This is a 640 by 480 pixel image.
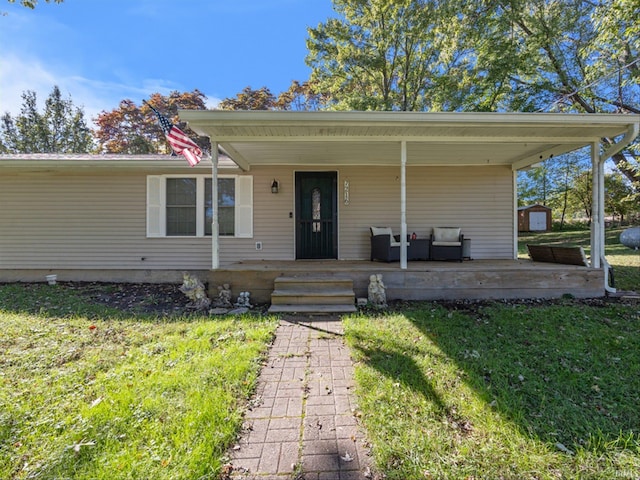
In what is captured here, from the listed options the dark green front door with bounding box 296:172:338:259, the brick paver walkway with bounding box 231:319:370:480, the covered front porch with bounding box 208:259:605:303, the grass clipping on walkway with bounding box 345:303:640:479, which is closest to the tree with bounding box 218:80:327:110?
the dark green front door with bounding box 296:172:338:259

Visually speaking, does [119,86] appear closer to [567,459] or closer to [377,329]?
[377,329]

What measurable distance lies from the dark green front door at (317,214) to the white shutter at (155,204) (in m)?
2.97

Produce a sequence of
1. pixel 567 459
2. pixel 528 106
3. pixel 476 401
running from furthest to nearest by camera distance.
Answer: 1. pixel 528 106
2. pixel 476 401
3. pixel 567 459

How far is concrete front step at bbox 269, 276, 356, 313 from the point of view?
4.51 m

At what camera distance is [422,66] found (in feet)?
41.9

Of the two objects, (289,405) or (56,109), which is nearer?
(289,405)

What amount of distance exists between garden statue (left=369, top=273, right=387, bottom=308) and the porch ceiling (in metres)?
2.21

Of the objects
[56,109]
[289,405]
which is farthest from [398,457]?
[56,109]

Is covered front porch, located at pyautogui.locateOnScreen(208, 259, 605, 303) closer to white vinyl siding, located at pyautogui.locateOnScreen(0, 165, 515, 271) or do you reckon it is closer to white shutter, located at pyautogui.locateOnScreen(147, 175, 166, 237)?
white vinyl siding, located at pyautogui.locateOnScreen(0, 165, 515, 271)

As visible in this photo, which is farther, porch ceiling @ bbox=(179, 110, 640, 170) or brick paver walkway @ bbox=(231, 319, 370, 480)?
porch ceiling @ bbox=(179, 110, 640, 170)

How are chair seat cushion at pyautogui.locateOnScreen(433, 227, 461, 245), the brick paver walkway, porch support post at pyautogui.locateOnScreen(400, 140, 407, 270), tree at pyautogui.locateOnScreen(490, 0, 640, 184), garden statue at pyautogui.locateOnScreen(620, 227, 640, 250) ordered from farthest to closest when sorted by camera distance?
garden statue at pyautogui.locateOnScreen(620, 227, 640, 250), tree at pyautogui.locateOnScreen(490, 0, 640, 184), chair seat cushion at pyautogui.locateOnScreen(433, 227, 461, 245), porch support post at pyautogui.locateOnScreen(400, 140, 407, 270), the brick paver walkway

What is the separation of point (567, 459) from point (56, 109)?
1285 inches

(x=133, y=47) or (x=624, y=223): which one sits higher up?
(x=133, y=47)

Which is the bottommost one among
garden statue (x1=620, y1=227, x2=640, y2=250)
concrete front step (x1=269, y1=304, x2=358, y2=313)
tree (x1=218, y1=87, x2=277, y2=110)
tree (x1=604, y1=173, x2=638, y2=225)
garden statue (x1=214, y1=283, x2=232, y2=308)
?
concrete front step (x1=269, y1=304, x2=358, y2=313)
